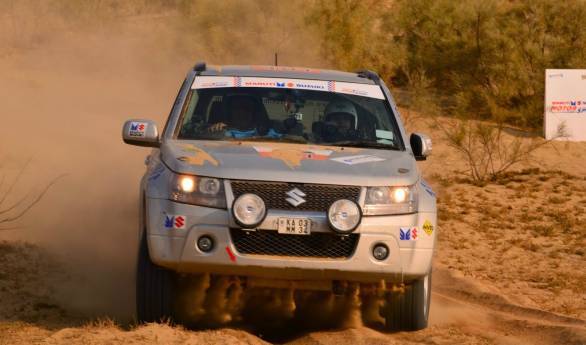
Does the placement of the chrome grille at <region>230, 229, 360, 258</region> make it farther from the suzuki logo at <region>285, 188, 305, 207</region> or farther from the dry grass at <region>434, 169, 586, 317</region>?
the dry grass at <region>434, 169, 586, 317</region>

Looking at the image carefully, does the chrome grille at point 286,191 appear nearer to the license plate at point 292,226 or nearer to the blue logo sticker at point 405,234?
the license plate at point 292,226

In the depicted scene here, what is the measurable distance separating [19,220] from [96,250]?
173 centimetres

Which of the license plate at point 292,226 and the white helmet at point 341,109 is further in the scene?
the white helmet at point 341,109

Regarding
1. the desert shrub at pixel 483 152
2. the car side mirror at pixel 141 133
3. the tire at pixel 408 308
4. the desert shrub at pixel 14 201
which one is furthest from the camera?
the desert shrub at pixel 483 152

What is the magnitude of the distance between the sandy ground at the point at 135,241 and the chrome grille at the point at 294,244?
1.80ft

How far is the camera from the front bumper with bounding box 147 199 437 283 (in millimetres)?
6320

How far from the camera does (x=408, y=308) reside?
6.96 meters

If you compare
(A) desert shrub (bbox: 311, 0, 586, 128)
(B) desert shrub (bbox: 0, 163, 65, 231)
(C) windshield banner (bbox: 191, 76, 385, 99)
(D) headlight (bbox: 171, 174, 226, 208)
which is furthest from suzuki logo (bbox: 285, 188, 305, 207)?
(A) desert shrub (bbox: 311, 0, 586, 128)

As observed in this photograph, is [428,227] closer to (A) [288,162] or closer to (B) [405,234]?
(B) [405,234]

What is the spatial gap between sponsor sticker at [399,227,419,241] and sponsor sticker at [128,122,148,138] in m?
1.92

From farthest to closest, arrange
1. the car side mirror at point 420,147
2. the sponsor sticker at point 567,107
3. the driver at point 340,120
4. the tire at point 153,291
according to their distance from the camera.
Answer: the sponsor sticker at point 567,107 → the car side mirror at point 420,147 → the driver at point 340,120 → the tire at point 153,291

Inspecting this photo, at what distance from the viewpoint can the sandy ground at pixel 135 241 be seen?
23.3ft

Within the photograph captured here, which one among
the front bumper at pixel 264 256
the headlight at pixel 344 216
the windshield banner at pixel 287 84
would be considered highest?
the windshield banner at pixel 287 84

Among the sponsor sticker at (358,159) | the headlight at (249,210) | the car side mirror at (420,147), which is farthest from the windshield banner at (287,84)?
the headlight at (249,210)
